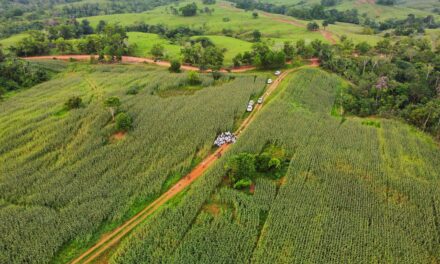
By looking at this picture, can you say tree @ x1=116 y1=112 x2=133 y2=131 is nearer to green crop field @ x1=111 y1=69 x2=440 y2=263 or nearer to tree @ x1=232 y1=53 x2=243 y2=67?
green crop field @ x1=111 y1=69 x2=440 y2=263

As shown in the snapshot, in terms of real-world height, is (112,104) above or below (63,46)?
below

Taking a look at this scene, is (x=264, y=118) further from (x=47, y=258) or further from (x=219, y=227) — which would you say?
(x=47, y=258)

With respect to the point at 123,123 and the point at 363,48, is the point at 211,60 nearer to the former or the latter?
the point at 123,123

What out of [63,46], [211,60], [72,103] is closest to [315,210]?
[72,103]

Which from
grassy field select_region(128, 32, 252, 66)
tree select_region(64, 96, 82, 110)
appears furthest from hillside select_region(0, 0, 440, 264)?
grassy field select_region(128, 32, 252, 66)

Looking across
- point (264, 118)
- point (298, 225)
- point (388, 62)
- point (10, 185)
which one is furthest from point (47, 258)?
point (388, 62)

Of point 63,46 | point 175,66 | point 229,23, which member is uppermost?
point 229,23

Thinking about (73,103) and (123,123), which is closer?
(123,123)

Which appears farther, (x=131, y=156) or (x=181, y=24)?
(x=181, y=24)
